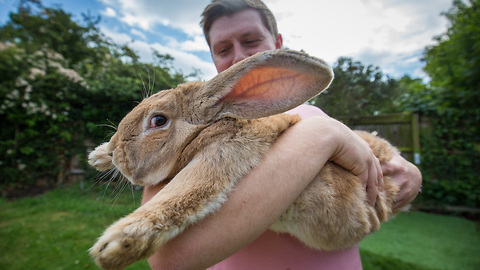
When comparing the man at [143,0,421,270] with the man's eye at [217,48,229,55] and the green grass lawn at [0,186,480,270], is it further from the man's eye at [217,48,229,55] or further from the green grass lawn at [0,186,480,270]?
the green grass lawn at [0,186,480,270]

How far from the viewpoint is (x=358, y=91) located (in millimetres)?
5730

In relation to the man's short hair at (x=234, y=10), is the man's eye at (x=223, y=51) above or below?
below

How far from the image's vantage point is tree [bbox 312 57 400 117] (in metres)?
5.43

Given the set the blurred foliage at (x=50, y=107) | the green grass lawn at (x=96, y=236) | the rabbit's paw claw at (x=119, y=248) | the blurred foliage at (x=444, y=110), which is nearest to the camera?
the rabbit's paw claw at (x=119, y=248)

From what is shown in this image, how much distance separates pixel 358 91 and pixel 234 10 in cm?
498

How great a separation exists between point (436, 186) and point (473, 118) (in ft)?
5.51

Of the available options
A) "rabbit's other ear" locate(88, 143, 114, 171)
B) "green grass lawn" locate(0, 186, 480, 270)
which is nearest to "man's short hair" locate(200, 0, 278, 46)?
"rabbit's other ear" locate(88, 143, 114, 171)

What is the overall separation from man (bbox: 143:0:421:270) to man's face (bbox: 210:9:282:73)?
63 centimetres

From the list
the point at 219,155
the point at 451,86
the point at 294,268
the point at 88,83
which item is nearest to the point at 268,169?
the point at 219,155

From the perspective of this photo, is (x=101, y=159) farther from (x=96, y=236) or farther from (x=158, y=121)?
(x=96, y=236)

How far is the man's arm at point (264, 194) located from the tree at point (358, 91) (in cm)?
396

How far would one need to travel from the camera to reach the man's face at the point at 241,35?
5.49ft

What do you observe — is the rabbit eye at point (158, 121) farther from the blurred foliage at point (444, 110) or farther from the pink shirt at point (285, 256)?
the blurred foliage at point (444, 110)

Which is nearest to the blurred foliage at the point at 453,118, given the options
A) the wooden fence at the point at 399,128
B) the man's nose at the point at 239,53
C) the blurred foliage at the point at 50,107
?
the wooden fence at the point at 399,128
